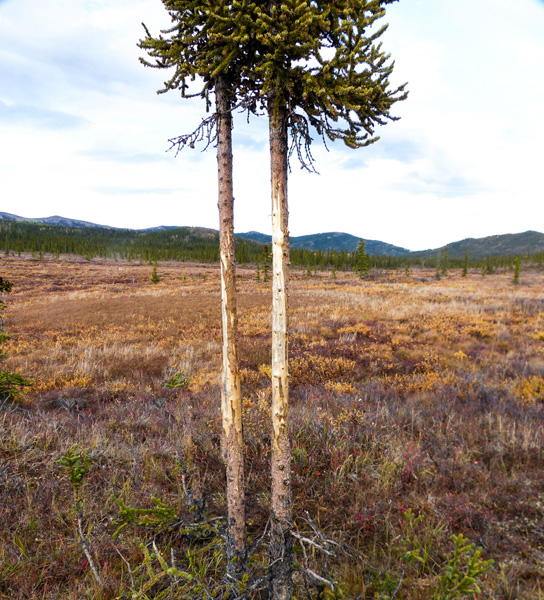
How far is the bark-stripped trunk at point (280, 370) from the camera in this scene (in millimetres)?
2953

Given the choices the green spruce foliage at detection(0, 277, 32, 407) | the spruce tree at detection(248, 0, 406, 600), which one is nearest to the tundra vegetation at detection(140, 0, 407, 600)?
the spruce tree at detection(248, 0, 406, 600)

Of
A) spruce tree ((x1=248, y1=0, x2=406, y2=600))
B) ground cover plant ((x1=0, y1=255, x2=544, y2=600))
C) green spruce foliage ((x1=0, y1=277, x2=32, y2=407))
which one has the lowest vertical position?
ground cover plant ((x1=0, y1=255, x2=544, y2=600))

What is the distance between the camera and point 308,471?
4383 mm

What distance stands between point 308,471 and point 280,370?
2305 millimetres

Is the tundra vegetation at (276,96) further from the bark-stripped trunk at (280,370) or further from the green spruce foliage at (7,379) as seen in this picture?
the green spruce foliage at (7,379)

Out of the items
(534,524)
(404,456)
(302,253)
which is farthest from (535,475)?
(302,253)

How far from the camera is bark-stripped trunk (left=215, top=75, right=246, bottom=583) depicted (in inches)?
129

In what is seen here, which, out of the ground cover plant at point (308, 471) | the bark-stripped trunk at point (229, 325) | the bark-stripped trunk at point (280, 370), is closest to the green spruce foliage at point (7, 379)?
the ground cover plant at point (308, 471)

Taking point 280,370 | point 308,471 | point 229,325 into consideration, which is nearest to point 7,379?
point 229,325

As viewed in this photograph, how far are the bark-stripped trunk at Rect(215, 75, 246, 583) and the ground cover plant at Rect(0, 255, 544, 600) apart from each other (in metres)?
0.47

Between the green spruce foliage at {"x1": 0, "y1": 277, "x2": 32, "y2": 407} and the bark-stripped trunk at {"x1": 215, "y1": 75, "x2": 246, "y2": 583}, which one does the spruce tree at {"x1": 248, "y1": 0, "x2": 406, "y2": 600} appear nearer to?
the bark-stripped trunk at {"x1": 215, "y1": 75, "x2": 246, "y2": 583}

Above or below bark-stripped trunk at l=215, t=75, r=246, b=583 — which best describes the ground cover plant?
below

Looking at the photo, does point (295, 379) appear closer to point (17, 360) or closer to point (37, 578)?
point (37, 578)

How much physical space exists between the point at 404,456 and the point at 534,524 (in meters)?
1.55
